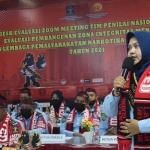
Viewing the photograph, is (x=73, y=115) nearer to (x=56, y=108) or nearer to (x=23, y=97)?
(x=56, y=108)

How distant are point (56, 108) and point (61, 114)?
0.11 metres

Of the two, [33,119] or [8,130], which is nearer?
[8,130]

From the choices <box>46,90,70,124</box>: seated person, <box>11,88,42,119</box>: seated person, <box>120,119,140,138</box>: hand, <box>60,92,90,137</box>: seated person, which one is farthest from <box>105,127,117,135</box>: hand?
<box>120,119,140,138</box>: hand

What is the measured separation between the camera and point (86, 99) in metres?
4.10

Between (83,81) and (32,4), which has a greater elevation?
(32,4)

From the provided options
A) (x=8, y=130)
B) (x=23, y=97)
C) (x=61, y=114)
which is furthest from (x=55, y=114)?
(x=8, y=130)

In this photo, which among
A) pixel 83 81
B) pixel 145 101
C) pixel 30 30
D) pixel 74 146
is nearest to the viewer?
pixel 145 101

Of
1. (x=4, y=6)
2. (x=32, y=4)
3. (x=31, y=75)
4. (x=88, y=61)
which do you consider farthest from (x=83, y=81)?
(x=4, y=6)

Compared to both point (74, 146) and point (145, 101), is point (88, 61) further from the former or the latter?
point (145, 101)

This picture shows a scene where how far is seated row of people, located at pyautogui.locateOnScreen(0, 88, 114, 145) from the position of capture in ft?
13.0

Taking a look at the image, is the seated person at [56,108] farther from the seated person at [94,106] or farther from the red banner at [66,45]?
the seated person at [94,106]

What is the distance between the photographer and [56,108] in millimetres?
4207

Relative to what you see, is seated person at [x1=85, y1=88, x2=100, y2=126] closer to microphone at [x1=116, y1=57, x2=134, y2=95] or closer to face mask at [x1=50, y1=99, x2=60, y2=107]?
face mask at [x1=50, y1=99, x2=60, y2=107]

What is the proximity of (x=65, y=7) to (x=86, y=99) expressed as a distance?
4.00 ft
